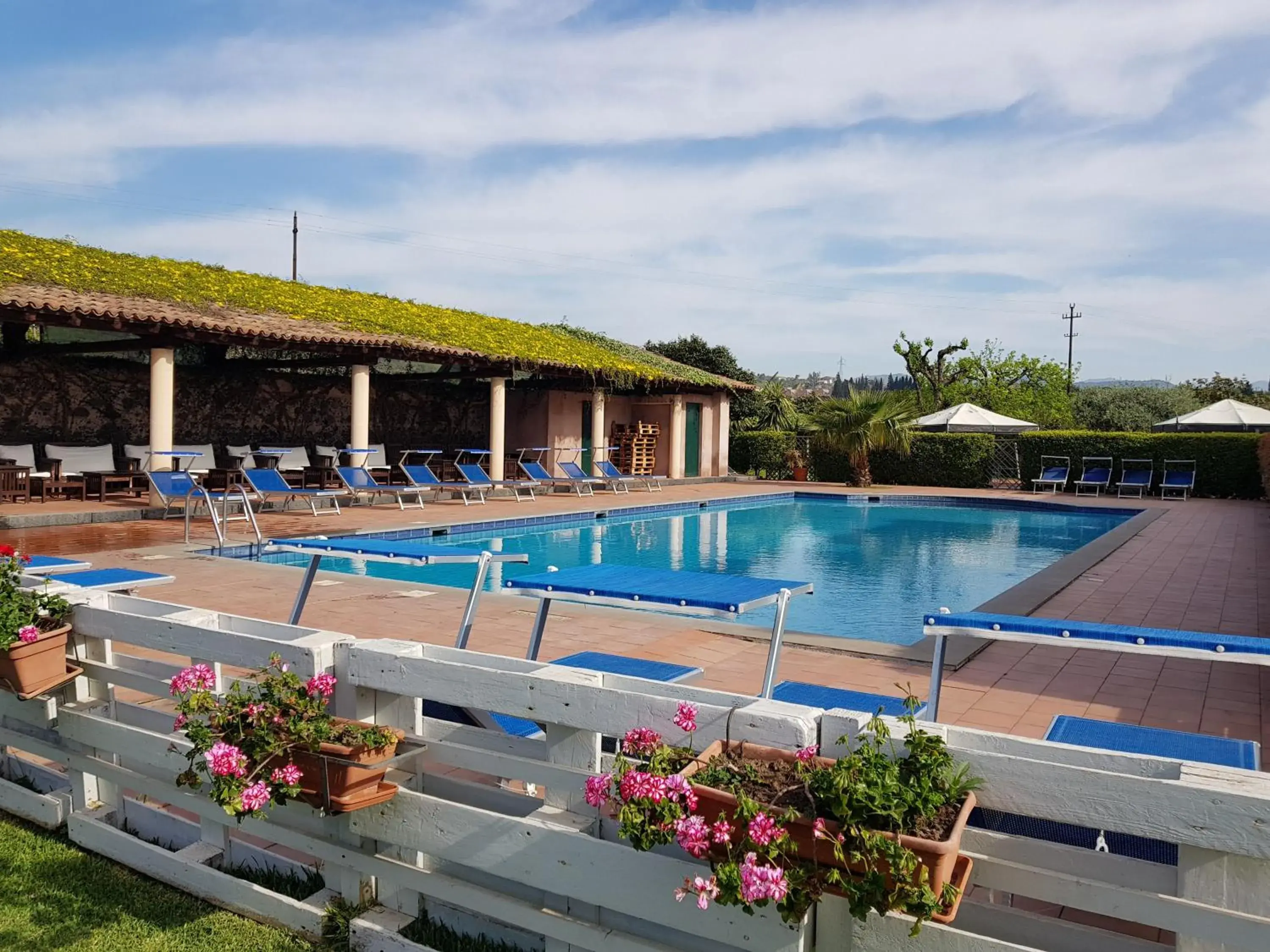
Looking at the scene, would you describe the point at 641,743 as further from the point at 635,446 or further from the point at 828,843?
the point at 635,446

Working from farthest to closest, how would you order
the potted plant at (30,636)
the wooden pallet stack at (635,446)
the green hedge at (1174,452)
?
the wooden pallet stack at (635,446), the green hedge at (1174,452), the potted plant at (30,636)

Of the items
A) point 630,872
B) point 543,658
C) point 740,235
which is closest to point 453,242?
point 740,235

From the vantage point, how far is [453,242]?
3306 centimetres

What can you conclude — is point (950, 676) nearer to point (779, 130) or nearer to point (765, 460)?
point (779, 130)

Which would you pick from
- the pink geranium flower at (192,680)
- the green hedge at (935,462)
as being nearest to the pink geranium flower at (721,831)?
the pink geranium flower at (192,680)

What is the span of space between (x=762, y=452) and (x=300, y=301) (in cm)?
1327

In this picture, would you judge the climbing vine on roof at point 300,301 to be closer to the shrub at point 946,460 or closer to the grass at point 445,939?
the shrub at point 946,460

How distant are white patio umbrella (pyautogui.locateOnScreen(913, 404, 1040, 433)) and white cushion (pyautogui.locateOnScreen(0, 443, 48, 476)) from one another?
18.3 metres

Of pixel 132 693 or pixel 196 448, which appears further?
pixel 196 448

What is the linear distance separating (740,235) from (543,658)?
2124 centimetres

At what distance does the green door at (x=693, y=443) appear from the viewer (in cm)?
2461

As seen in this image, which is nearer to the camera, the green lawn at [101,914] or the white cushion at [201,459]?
the green lawn at [101,914]

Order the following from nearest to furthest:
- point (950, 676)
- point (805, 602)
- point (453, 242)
Result: point (950, 676) → point (805, 602) → point (453, 242)

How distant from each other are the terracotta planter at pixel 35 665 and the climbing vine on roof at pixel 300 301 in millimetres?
11651
